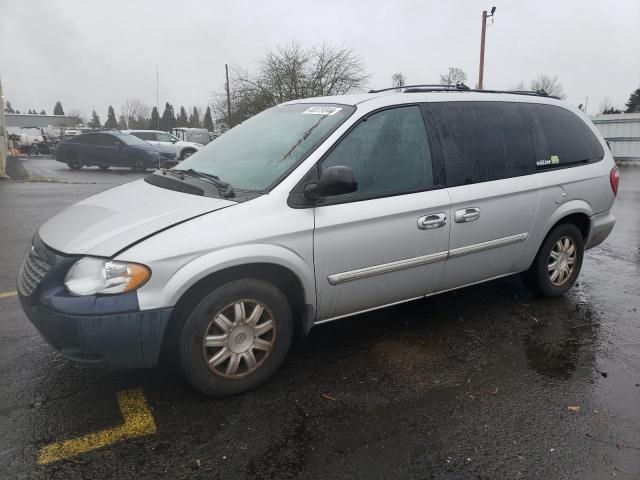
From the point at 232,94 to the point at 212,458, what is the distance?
27837mm

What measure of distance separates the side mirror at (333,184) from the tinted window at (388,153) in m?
0.19

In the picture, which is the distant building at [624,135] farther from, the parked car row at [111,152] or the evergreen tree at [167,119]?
the evergreen tree at [167,119]

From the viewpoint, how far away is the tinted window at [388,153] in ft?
11.1

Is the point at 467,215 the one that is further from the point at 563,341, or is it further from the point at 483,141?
the point at 563,341

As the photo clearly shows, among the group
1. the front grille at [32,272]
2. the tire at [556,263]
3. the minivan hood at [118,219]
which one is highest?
the minivan hood at [118,219]

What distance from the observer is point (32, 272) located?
2.95 metres

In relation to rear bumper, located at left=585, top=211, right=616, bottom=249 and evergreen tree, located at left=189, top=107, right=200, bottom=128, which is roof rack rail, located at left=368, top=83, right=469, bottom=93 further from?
evergreen tree, located at left=189, top=107, right=200, bottom=128

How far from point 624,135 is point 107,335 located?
32.1 meters

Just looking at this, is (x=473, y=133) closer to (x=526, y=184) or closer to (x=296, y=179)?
(x=526, y=184)

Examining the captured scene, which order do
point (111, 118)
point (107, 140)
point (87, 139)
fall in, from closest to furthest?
point (107, 140) < point (87, 139) < point (111, 118)

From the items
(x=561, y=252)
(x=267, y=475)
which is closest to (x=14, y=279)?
(x=267, y=475)

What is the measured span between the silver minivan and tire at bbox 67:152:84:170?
59.9 ft

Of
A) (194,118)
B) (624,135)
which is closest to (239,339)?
(624,135)

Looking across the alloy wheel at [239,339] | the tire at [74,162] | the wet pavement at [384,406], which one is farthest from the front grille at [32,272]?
the tire at [74,162]
